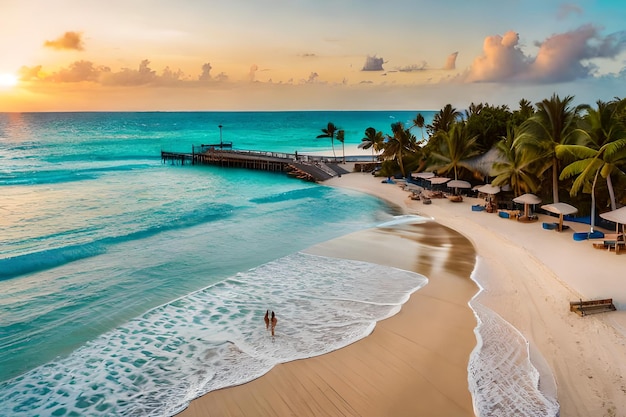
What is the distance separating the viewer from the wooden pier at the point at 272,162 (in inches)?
2185

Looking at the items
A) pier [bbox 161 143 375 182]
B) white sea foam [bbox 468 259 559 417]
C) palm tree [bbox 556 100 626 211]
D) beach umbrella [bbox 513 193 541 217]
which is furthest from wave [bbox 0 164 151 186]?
palm tree [bbox 556 100 626 211]

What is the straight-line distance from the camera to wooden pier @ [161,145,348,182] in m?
55.5

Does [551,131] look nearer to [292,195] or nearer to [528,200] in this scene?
[528,200]

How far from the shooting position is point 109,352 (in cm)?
1362

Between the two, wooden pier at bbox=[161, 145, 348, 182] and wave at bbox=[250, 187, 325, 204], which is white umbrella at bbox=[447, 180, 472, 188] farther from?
wooden pier at bbox=[161, 145, 348, 182]

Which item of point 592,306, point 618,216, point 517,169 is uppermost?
point 517,169

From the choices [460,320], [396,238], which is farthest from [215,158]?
[460,320]

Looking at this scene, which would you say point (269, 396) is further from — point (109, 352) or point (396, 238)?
point (396, 238)

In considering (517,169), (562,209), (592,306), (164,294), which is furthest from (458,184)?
(164,294)

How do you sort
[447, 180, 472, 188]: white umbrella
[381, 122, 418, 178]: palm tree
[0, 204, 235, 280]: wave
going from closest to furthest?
[0, 204, 235, 280]: wave → [447, 180, 472, 188]: white umbrella → [381, 122, 418, 178]: palm tree

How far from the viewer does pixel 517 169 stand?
93.3ft

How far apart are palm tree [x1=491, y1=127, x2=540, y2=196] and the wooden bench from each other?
14.6 m

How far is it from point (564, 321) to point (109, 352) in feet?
48.4

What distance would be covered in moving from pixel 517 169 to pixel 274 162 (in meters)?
41.0
